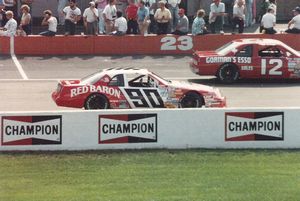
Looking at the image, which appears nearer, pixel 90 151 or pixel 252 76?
pixel 90 151

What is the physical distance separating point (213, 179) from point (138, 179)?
126 cm

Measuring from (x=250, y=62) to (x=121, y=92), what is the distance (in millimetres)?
6643

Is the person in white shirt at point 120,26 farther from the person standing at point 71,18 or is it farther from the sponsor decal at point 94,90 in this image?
the sponsor decal at point 94,90

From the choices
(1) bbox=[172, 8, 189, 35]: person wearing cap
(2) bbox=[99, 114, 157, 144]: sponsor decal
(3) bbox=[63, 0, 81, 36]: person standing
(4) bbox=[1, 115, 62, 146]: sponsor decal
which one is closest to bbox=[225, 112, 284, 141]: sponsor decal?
(2) bbox=[99, 114, 157, 144]: sponsor decal

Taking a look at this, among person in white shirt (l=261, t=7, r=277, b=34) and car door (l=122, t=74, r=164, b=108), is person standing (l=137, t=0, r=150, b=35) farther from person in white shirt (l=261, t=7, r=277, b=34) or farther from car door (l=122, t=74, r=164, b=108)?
car door (l=122, t=74, r=164, b=108)

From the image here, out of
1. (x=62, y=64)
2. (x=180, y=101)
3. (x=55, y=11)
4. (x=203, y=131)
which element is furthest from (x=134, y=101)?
(x=55, y=11)

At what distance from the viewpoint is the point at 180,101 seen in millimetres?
19938

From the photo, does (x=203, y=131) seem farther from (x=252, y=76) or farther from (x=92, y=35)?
(x=92, y=35)

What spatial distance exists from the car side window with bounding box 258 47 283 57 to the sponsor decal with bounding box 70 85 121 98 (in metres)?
6.90

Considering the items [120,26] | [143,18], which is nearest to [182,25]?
[143,18]

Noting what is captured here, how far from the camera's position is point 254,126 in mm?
16766

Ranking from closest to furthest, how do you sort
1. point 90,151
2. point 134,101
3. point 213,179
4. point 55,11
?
point 213,179, point 90,151, point 134,101, point 55,11

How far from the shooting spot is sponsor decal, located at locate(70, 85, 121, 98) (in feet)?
64.3

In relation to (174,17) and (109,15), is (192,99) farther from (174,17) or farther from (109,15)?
(174,17)
